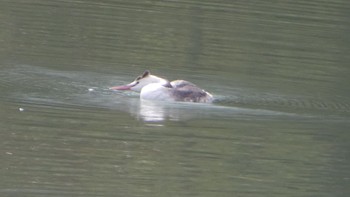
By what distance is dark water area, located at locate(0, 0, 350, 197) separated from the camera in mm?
13117

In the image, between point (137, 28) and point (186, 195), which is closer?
point (186, 195)

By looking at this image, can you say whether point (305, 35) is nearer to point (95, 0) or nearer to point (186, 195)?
point (95, 0)

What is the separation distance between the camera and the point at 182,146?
14.6 metres

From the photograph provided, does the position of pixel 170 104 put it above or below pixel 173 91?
below

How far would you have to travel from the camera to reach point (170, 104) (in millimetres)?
17609

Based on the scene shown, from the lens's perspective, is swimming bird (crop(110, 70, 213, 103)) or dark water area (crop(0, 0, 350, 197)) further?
swimming bird (crop(110, 70, 213, 103))

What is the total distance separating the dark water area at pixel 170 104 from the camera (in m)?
13.1

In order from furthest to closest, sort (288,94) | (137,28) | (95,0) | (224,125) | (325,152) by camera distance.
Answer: (95,0) < (137,28) < (288,94) < (224,125) < (325,152)

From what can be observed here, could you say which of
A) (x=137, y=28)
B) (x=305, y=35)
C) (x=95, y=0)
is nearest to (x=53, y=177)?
(x=137, y=28)

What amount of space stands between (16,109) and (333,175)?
431 cm

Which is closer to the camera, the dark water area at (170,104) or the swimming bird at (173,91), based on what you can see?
the dark water area at (170,104)

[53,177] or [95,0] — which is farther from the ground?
[95,0]

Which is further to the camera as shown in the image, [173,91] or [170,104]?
[173,91]

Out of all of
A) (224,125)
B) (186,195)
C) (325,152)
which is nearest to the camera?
(186,195)
